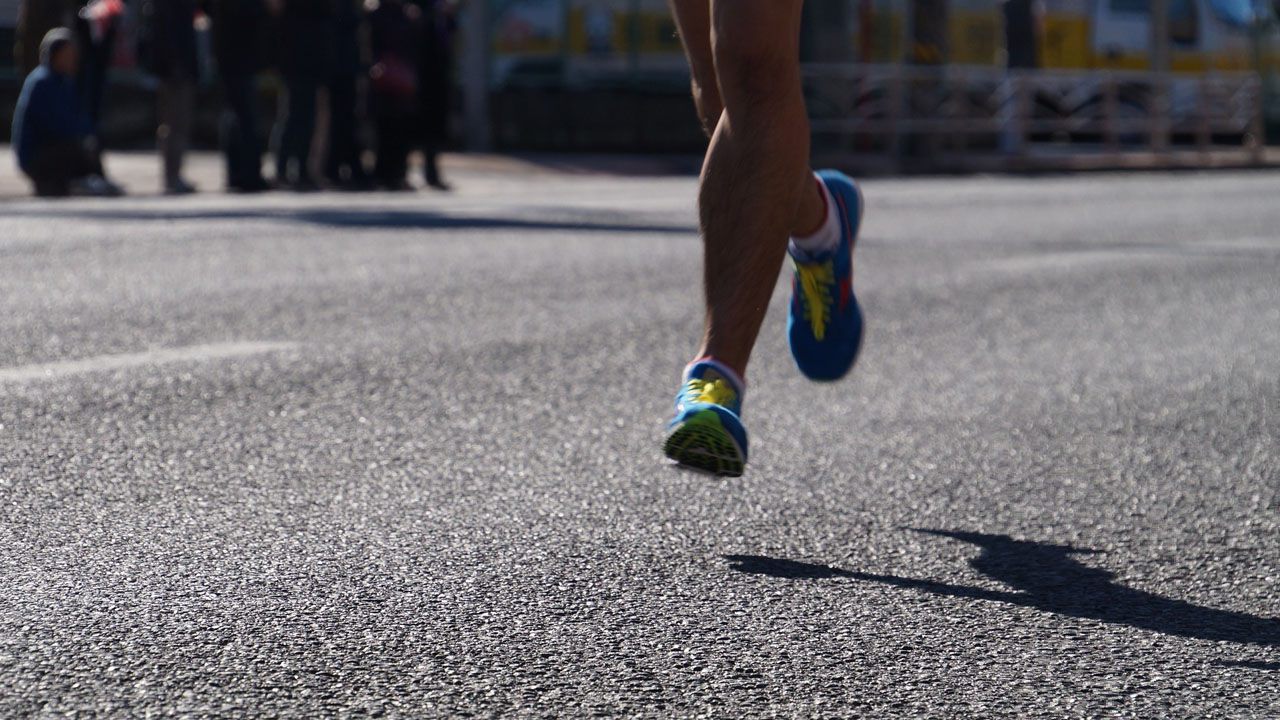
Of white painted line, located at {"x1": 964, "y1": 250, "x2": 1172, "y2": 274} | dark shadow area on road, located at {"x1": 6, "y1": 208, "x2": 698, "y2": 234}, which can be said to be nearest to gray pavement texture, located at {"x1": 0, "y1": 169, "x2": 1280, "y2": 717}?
white painted line, located at {"x1": 964, "y1": 250, "x2": 1172, "y2": 274}

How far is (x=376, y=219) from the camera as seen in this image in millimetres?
8883

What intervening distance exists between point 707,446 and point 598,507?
15.8 inches

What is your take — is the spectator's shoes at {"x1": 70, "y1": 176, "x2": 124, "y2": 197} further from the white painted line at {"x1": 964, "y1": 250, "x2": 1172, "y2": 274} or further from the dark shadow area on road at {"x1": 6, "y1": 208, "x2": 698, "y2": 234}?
the white painted line at {"x1": 964, "y1": 250, "x2": 1172, "y2": 274}

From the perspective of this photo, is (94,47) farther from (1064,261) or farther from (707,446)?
(707,446)

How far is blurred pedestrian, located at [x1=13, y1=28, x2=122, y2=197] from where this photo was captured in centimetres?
1116

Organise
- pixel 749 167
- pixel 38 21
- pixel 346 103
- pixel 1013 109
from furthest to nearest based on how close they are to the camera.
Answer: pixel 1013 109 → pixel 38 21 → pixel 346 103 → pixel 749 167

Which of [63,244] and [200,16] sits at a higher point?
[200,16]

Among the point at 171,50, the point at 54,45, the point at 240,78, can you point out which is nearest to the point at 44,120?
the point at 54,45

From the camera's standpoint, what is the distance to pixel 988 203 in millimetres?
12367

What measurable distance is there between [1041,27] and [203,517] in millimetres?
22593

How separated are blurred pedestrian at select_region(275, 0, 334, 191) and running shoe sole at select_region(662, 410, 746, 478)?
33.0 ft

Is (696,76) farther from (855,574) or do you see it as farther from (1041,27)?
(1041,27)

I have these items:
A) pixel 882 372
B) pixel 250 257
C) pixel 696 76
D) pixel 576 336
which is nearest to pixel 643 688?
pixel 696 76

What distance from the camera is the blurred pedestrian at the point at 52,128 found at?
11.2 metres
